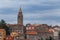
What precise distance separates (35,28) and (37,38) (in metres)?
18.4

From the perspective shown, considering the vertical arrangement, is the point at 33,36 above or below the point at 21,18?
below

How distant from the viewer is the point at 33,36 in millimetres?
86938

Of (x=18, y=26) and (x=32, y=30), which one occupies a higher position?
(x=18, y=26)

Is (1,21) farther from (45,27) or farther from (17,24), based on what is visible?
(45,27)

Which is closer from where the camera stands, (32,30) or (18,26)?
(32,30)

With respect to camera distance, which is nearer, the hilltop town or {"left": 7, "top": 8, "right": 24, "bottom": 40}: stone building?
the hilltop town

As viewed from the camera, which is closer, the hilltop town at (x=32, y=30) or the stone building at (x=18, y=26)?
the hilltop town at (x=32, y=30)

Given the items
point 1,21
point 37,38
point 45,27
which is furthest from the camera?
point 45,27

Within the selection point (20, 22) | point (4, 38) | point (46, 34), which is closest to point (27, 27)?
point (20, 22)

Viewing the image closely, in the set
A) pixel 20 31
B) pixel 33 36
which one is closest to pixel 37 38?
pixel 33 36

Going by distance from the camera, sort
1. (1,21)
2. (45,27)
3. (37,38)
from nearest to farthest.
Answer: (37,38) → (1,21) → (45,27)

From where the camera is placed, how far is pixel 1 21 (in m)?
98.4

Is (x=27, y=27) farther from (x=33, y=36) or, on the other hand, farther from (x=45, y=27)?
(x=33, y=36)

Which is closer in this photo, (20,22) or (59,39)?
(59,39)
